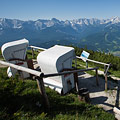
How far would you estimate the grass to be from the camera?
3412 mm

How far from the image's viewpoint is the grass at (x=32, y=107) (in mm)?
3412

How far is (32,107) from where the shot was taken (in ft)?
13.2

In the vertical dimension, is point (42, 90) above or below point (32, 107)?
above

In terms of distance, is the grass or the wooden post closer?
the grass

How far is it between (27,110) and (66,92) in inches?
115

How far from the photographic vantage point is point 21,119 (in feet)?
9.58

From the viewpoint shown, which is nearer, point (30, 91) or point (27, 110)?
point (27, 110)

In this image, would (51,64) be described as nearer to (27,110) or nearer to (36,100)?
(36,100)

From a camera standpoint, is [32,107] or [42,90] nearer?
[42,90]

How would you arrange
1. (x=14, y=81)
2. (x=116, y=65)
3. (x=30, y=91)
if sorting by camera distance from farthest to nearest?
(x=116, y=65) → (x=30, y=91) → (x=14, y=81)

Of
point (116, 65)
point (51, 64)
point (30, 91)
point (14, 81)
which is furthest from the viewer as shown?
point (116, 65)

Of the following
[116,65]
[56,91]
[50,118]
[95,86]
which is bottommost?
[116,65]

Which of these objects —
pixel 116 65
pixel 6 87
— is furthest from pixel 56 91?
pixel 116 65

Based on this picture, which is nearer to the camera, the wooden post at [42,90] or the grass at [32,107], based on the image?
the grass at [32,107]
